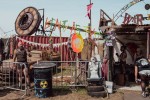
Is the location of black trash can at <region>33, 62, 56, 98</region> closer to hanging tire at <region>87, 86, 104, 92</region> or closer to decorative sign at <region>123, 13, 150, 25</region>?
hanging tire at <region>87, 86, 104, 92</region>

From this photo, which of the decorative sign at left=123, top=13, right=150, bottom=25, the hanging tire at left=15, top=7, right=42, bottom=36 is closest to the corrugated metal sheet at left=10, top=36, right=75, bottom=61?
the hanging tire at left=15, top=7, right=42, bottom=36

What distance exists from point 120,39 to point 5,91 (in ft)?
29.8

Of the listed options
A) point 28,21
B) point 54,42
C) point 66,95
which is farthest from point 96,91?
point 28,21

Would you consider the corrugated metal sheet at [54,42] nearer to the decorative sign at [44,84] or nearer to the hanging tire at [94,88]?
the hanging tire at [94,88]

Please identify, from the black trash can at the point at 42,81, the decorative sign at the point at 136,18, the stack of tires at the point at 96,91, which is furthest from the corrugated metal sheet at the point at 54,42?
the black trash can at the point at 42,81

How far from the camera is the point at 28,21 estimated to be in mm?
25766

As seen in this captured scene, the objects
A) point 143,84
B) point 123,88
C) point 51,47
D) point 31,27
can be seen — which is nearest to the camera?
point 143,84

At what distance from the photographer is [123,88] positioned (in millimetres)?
12641

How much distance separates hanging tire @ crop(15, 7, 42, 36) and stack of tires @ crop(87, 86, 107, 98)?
15105mm

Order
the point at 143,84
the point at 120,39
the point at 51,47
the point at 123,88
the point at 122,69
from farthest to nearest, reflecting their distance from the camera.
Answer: the point at 51,47, the point at 120,39, the point at 122,69, the point at 123,88, the point at 143,84

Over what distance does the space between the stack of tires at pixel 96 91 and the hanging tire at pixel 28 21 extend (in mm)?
15105

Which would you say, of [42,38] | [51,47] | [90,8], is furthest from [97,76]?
[42,38]

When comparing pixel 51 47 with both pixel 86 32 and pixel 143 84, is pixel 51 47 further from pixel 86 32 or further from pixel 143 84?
pixel 143 84

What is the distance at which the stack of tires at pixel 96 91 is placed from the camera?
35.7 feet
